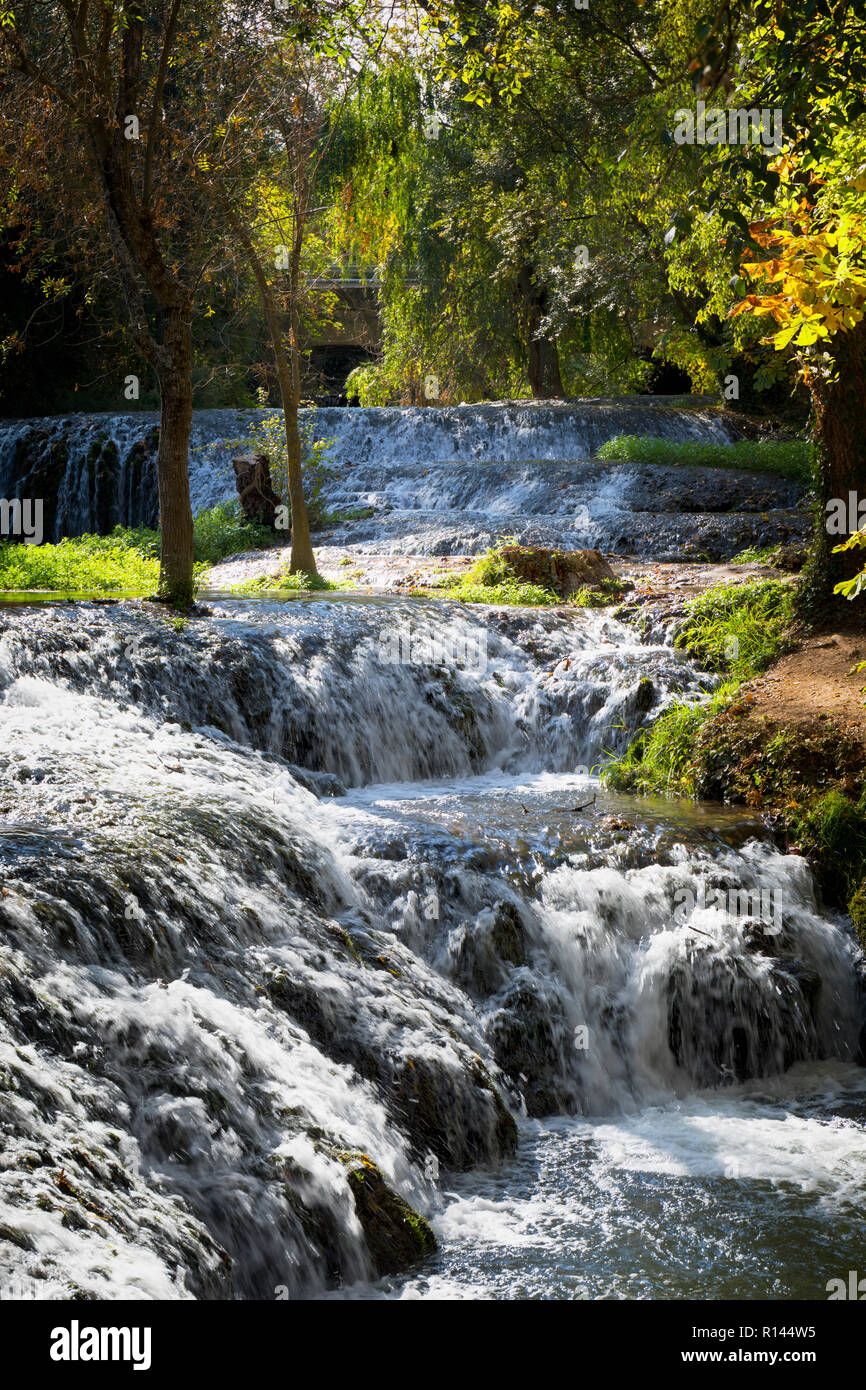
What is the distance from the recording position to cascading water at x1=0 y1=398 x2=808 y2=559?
16.4m

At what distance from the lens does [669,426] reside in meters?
22.0

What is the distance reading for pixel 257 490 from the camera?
18.0m

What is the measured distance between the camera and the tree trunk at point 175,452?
33.6 feet

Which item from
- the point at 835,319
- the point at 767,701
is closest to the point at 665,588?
the point at 767,701

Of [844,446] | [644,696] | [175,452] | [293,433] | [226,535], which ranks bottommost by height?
[644,696]

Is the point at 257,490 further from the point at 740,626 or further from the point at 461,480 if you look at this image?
the point at 740,626

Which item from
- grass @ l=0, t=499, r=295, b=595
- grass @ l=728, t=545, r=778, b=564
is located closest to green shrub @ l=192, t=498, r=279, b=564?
grass @ l=0, t=499, r=295, b=595

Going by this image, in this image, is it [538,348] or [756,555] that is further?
[538,348]

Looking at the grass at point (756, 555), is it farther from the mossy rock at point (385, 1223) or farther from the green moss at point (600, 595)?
the mossy rock at point (385, 1223)

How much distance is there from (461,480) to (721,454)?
13.8 feet

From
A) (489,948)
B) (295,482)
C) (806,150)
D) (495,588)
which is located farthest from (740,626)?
(295,482)

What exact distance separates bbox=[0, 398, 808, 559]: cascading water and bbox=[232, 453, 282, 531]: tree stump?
1.30 feet

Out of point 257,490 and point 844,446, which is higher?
point 257,490
